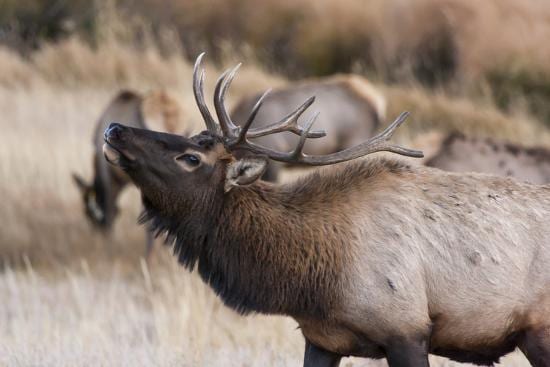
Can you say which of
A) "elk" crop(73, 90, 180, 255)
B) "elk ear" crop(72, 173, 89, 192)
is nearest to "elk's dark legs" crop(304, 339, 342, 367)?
"elk" crop(73, 90, 180, 255)

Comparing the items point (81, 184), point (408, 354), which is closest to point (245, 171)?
point (408, 354)

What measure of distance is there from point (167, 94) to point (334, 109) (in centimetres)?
216

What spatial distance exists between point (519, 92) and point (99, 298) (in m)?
10.7

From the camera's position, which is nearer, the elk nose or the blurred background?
the elk nose

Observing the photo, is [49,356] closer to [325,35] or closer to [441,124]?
[441,124]

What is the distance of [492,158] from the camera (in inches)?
341

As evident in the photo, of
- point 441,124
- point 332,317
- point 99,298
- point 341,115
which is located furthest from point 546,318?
point 441,124

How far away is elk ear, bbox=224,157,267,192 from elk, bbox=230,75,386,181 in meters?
7.41

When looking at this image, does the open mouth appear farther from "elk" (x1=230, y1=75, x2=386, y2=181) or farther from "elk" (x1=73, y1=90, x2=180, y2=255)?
"elk" (x1=230, y1=75, x2=386, y2=181)

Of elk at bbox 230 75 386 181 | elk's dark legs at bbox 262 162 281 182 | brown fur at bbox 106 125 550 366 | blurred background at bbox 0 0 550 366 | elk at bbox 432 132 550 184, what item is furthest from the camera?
elk at bbox 230 75 386 181

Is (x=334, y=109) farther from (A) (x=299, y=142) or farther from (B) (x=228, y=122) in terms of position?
(A) (x=299, y=142)

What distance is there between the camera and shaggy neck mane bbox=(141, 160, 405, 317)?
5262 mm

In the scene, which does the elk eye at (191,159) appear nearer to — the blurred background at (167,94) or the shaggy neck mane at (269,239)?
the shaggy neck mane at (269,239)

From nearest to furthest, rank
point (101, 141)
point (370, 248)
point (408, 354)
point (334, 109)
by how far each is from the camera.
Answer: point (408, 354) → point (370, 248) → point (101, 141) → point (334, 109)
